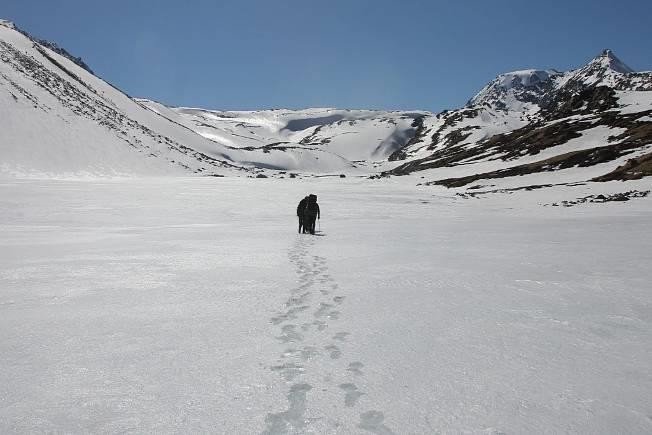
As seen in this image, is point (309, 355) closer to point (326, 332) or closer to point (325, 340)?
point (325, 340)

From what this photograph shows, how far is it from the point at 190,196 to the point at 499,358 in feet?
109

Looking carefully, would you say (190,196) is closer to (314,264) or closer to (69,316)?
(314,264)

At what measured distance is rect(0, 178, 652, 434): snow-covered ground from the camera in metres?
3.33

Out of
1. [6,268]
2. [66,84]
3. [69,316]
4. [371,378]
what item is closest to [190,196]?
[6,268]

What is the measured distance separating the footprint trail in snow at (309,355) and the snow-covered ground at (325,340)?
22mm

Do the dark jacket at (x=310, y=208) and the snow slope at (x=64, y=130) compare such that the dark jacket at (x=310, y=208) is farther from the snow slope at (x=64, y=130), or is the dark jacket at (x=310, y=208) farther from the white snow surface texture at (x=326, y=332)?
the snow slope at (x=64, y=130)

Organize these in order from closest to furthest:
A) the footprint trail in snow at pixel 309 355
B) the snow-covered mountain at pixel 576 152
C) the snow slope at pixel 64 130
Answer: the footprint trail in snow at pixel 309 355 → the snow-covered mountain at pixel 576 152 → the snow slope at pixel 64 130

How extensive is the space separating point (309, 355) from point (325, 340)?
50 centimetres

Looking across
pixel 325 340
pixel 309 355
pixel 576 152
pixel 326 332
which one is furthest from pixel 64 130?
pixel 309 355

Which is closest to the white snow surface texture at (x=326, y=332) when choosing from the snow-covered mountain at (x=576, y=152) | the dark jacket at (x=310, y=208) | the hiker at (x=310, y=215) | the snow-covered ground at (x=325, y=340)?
the snow-covered ground at (x=325, y=340)

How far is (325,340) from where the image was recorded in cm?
499

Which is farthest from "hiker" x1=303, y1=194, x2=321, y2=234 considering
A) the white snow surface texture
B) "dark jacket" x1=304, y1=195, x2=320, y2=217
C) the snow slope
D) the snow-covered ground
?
the snow slope

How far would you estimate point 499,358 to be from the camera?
14.5ft

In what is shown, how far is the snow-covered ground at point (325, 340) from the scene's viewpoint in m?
3.33
